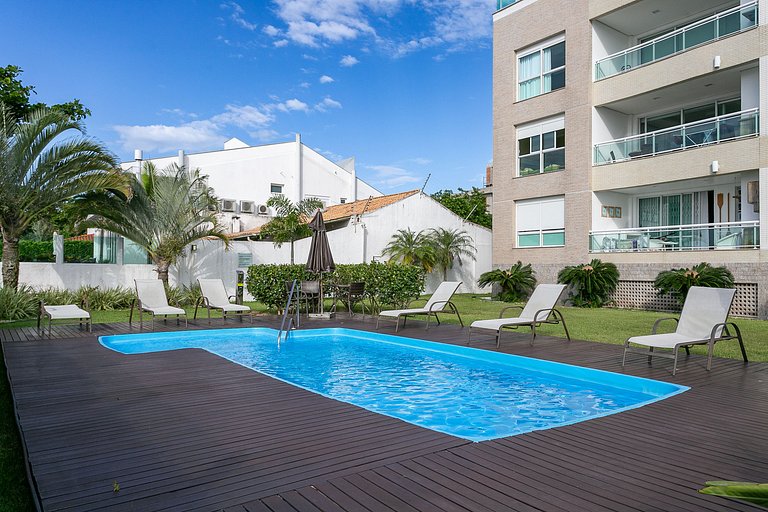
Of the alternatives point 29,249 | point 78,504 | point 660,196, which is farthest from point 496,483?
point 29,249

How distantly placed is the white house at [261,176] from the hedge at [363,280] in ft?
50.4

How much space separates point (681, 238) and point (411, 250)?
11428 mm

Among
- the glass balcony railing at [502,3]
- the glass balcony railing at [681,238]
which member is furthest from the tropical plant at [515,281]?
the glass balcony railing at [502,3]

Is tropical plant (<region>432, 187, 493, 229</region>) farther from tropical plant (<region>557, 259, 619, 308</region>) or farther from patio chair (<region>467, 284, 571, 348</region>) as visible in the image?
patio chair (<region>467, 284, 571, 348</region>)

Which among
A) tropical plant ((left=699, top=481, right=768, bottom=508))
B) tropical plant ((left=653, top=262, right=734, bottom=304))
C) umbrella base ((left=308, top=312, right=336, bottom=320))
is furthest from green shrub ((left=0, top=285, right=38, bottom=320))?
tropical plant ((left=653, top=262, right=734, bottom=304))

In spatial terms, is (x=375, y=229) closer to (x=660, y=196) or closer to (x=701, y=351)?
(x=660, y=196)

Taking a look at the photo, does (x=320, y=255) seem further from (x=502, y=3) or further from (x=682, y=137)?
(x=502, y=3)

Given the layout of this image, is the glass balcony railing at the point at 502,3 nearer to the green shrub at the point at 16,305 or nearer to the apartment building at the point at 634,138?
the apartment building at the point at 634,138

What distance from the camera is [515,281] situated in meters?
21.7

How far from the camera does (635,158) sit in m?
18.8

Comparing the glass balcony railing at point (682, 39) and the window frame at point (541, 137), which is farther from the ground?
the glass balcony railing at point (682, 39)

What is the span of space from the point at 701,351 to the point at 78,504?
9664mm

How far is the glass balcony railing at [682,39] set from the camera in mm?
16078

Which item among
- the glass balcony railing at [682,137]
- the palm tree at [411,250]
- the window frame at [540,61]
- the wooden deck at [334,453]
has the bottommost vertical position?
the wooden deck at [334,453]
